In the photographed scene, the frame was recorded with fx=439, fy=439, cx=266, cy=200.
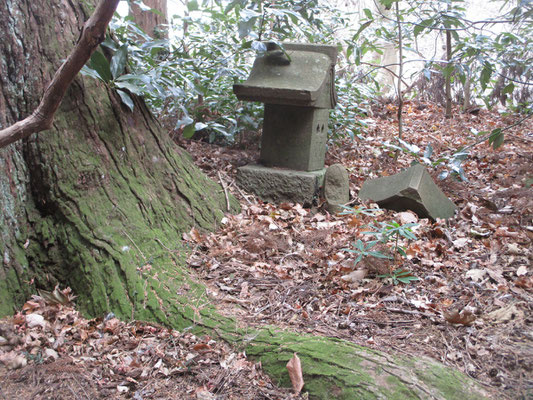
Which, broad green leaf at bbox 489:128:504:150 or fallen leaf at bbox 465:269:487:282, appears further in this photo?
broad green leaf at bbox 489:128:504:150

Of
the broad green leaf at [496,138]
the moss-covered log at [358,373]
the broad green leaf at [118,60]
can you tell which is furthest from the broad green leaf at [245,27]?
the moss-covered log at [358,373]

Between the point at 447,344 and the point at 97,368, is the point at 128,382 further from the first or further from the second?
the point at 447,344

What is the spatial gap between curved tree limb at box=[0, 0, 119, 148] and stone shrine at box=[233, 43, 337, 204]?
6.40 feet

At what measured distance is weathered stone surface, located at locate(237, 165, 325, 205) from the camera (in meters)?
3.96

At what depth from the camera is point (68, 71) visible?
1.98 m

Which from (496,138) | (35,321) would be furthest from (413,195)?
(35,321)

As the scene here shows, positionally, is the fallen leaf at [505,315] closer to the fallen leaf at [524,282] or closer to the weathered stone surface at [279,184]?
the fallen leaf at [524,282]

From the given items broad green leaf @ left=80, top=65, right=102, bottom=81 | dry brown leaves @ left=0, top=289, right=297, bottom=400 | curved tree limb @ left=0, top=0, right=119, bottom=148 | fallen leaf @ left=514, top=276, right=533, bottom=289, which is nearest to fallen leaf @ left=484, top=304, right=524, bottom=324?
fallen leaf @ left=514, top=276, right=533, bottom=289

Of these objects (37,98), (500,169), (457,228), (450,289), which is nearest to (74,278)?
(37,98)

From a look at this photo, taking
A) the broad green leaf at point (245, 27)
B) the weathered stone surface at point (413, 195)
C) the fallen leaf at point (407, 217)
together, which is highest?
the broad green leaf at point (245, 27)

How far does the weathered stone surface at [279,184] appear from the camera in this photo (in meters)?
3.96

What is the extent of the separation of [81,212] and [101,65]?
2.88ft

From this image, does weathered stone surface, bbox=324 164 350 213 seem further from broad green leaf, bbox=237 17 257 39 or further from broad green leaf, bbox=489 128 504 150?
broad green leaf, bbox=237 17 257 39

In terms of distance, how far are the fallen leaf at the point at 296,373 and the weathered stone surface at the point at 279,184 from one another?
86.2 inches
